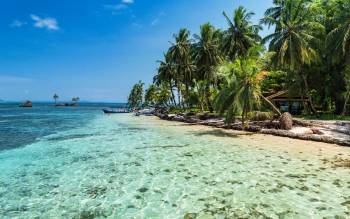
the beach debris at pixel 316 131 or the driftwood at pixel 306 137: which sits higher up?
the beach debris at pixel 316 131

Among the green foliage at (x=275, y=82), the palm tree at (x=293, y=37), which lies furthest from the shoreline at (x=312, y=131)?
the green foliage at (x=275, y=82)

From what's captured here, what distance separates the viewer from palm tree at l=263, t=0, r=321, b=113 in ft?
93.4

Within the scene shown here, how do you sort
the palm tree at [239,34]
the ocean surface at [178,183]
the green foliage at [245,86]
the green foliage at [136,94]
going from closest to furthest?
the ocean surface at [178,183]
the green foliage at [245,86]
the palm tree at [239,34]
the green foliage at [136,94]

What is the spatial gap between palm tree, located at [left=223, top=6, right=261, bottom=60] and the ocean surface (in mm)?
22754

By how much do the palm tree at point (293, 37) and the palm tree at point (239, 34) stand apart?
604cm

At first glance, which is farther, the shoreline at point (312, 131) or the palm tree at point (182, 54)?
the palm tree at point (182, 54)

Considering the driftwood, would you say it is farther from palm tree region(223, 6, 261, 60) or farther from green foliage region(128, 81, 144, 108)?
green foliage region(128, 81, 144, 108)

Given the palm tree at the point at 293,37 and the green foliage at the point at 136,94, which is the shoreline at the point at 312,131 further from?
the green foliage at the point at 136,94

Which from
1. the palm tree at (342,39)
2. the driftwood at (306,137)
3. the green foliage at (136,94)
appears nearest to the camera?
the driftwood at (306,137)

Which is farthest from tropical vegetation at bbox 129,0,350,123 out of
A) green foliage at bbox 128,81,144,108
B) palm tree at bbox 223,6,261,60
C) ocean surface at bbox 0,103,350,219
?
green foliage at bbox 128,81,144,108

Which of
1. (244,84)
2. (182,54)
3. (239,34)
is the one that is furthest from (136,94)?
(244,84)

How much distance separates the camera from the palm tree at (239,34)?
122ft

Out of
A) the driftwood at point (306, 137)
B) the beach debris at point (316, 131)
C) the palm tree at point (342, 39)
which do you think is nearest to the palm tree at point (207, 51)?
the palm tree at point (342, 39)

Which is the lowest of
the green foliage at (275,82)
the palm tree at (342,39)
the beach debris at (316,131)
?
the beach debris at (316,131)
